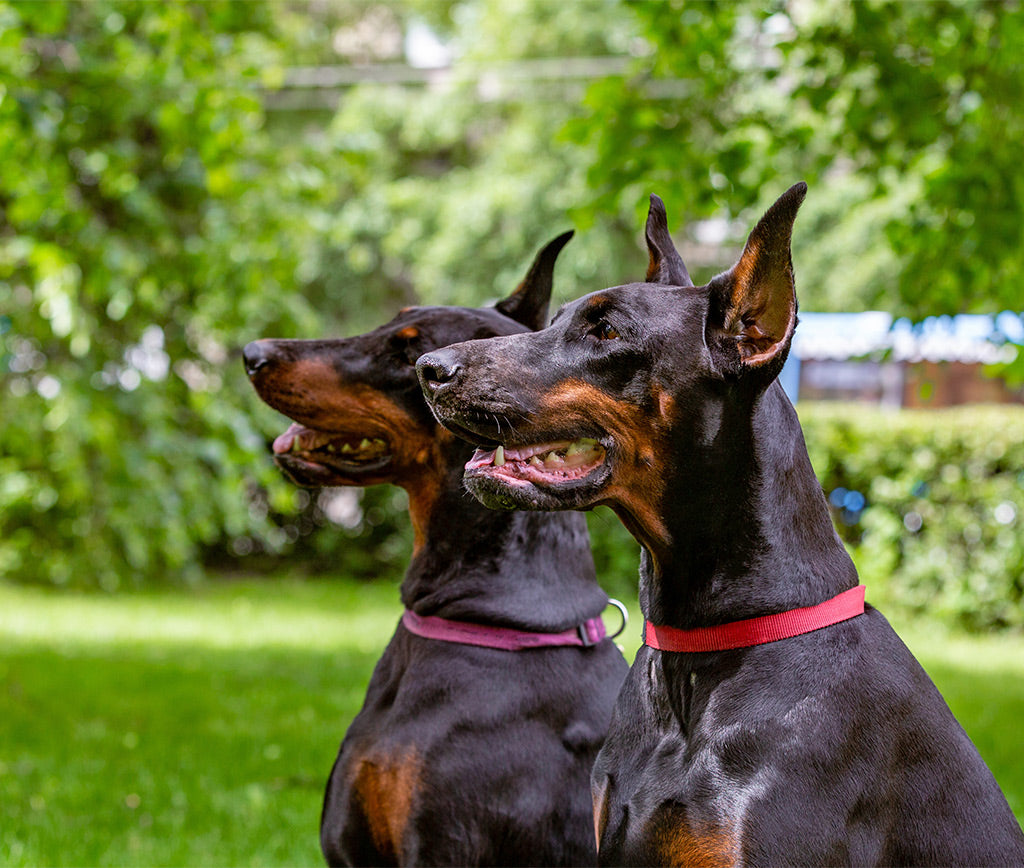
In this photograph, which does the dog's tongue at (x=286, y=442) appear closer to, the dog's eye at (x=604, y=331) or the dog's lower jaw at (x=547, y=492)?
the dog's lower jaw at (x=547, y=492)

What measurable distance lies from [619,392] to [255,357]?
1524 millimetres

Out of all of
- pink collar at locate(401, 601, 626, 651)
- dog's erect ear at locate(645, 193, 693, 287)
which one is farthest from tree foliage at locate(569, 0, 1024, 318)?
pink collar at locate(401, 601, 626, 651)

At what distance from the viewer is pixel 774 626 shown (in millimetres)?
2357

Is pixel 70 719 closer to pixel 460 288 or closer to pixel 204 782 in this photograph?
pixel 204 782

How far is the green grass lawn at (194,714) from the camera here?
4980 mm

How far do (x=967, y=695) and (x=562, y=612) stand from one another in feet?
20.7

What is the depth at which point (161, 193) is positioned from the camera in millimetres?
11062

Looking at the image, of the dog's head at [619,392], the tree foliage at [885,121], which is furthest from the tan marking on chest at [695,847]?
the tree foliage at [885,121]

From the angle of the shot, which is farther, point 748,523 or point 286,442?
point 286,442

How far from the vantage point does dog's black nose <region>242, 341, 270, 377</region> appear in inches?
139

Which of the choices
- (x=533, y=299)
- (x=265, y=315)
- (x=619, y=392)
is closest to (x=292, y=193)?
(x=265, y=315)

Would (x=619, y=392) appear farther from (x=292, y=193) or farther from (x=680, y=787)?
(x=292, y=193)

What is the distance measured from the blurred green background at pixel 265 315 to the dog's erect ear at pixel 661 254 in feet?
10.2

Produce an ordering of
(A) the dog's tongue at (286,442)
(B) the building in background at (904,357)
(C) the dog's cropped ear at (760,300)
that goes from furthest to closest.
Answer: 1. (B) the building in background at (904,357)
2. (A) the dog's tongue at (286,442)
3. (C) the dog's cropped ear at (760,300)
